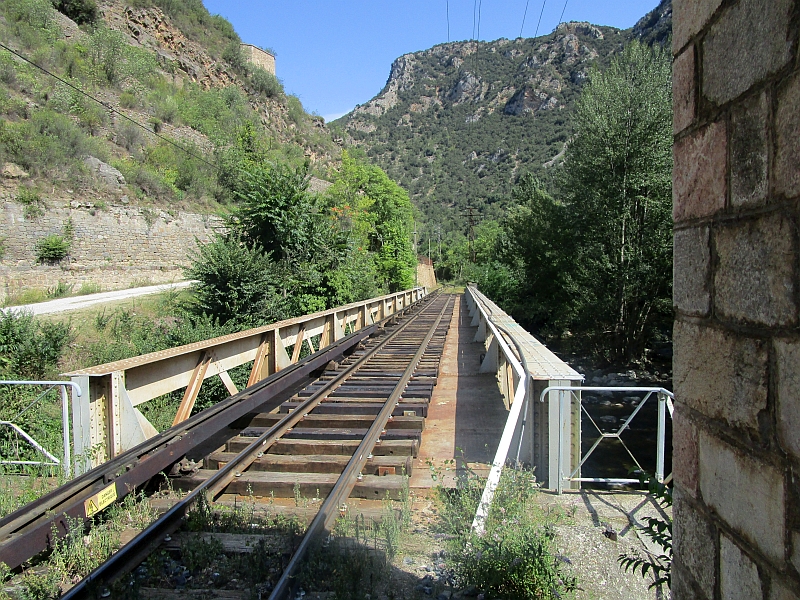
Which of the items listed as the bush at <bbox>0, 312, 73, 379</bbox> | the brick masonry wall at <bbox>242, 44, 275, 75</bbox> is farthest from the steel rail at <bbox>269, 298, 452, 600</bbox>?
the brick masonry wall at <bbox>242, 44, 275, 75</bbox>

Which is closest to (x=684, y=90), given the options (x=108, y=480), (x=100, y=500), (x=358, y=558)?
(x=358, y=558)

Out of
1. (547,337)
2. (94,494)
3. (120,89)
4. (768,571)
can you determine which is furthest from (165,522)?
(120,89)

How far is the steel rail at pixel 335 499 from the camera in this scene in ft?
10.1

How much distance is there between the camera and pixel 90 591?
304cm

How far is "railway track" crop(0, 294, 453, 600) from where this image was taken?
11.3 ft

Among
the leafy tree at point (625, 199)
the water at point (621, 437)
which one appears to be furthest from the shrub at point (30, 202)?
the leafy tree at point (625, 199)

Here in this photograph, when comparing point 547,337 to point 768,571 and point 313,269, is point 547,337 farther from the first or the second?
point 768,571

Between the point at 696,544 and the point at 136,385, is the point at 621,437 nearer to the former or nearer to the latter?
the point at 136,385

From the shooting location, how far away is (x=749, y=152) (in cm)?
146

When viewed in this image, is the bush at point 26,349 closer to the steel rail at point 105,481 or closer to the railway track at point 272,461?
the railway track at point 272,461

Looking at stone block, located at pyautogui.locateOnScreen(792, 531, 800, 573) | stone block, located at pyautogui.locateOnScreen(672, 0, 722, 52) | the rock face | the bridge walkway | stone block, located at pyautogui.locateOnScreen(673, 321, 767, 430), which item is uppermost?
the rock face

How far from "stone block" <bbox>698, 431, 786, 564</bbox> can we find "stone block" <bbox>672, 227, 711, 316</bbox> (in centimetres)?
43

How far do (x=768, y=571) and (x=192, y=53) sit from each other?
67002 millimetres

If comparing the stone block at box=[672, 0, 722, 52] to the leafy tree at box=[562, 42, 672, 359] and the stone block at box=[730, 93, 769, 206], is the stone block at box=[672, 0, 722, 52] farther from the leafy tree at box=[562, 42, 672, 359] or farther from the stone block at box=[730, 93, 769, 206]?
the leafy tree at box=[562, 42, 672, 359]
